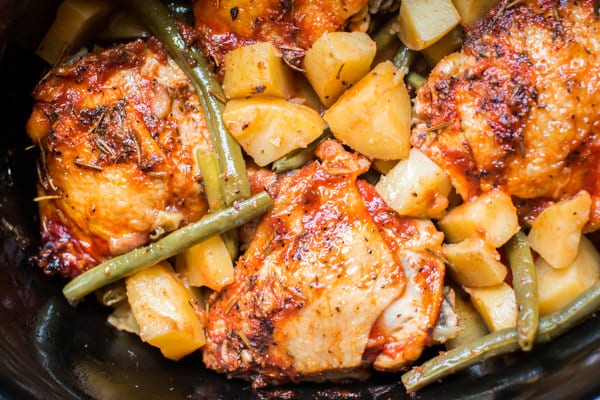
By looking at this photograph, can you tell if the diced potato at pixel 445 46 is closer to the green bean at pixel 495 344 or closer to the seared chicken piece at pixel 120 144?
the seared chicken piece at pixel 120 144

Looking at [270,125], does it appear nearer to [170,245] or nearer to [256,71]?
[256,71]

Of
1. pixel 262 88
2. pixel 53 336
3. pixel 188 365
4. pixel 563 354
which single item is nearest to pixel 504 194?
pixel 563 354

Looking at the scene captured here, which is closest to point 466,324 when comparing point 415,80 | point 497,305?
point 497,305

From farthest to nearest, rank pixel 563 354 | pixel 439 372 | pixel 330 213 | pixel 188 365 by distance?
pixel 188 365 < pixel 330 213 < pixel 439 372 < pixel 563 354

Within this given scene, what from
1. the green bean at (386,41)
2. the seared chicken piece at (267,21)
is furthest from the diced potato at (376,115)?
the seared chicken piece at (267,21)

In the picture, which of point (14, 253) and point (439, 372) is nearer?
point (439, 372)

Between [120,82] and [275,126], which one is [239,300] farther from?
[120,82]

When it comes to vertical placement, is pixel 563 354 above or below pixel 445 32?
below
